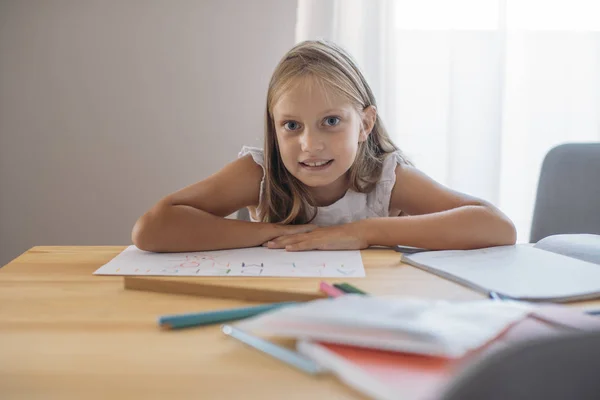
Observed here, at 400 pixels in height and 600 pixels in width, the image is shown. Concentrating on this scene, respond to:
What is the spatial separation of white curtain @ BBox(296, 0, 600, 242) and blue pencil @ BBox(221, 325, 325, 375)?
5.85 feet

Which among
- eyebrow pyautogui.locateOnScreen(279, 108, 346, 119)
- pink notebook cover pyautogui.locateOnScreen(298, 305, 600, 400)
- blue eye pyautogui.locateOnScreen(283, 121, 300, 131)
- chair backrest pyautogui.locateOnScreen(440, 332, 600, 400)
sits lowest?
pink notebook cover pyautogui.locateOnScreen(298, 305, 600, 400)

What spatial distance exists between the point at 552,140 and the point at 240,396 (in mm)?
2171

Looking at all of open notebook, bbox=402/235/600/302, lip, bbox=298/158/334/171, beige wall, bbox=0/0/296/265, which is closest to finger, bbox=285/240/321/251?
open notebook, bbox=402/235/600/302

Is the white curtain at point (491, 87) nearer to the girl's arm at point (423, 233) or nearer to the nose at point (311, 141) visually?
the nose at point (311, 141)

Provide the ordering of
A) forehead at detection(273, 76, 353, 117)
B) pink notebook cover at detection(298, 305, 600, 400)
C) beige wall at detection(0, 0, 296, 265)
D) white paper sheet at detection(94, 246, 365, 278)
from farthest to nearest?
beige wall at detection(0, 0, 296, 265) < forehead at detection(273, 76, 353, 117) < white paper sheet at detection(94, 246, 365, 278) < pink notebook cover at detection(298, 305, 600, 400)

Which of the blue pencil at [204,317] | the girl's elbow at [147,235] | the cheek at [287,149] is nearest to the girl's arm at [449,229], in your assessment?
the cheek at [287,149]

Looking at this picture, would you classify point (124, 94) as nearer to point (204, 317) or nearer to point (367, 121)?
point (367, 121)

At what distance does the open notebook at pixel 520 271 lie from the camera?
688mm

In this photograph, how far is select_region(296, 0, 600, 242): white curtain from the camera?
2266 mm

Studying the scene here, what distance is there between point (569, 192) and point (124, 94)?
150 cm

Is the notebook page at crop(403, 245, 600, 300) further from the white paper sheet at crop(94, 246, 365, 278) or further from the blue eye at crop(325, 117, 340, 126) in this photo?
the blue eye at crop(325, 117, 340, 126)

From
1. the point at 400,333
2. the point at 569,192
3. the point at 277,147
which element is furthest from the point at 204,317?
the point at 569,192

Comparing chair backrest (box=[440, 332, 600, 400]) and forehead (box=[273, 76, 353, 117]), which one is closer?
chair backrest (box=[440, 332, 600, 400])

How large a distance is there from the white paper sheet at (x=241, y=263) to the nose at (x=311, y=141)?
248 mm
